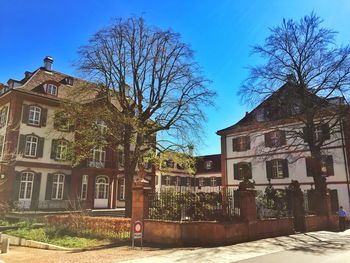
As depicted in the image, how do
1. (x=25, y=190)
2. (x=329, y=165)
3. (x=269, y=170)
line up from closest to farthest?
(x=329, y=165)
(x=25, y=190)
(x=269, y=170)

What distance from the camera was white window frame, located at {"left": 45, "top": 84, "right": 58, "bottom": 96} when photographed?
3399cm

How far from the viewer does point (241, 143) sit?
122 feet

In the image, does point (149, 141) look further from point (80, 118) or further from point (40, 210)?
point (40, 210)

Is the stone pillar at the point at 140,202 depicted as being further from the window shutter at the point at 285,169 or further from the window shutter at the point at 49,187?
the window shutter at the point at 285,169

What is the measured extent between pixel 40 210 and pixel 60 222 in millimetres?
12697

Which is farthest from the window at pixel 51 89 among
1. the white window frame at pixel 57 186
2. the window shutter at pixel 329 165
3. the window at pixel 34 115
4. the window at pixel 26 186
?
the window shutter at pixel 329 165

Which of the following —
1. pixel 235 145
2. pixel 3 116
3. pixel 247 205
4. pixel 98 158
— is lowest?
pixel 247 205

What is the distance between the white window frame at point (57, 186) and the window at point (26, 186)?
86.5 inches

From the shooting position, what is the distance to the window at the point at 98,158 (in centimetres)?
3550

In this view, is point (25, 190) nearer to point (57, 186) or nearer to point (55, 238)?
point (57, 186)

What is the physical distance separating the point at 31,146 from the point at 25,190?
4237 millimetres

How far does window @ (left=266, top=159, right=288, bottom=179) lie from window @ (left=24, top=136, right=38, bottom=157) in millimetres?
23612

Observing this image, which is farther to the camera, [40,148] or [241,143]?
[241,143]

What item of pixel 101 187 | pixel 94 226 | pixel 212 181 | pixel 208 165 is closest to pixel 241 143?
pixel 101 187
